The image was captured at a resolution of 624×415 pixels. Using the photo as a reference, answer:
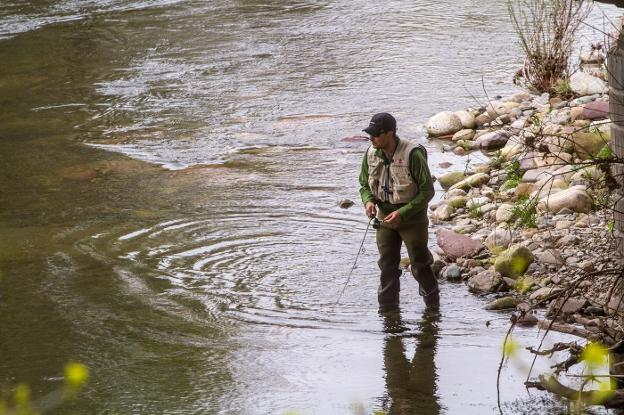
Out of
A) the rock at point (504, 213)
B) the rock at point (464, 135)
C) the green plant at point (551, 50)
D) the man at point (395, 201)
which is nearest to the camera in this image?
the man at point (395, 201)

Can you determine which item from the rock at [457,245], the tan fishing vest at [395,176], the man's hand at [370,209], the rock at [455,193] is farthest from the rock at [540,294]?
the rock at [455,193]

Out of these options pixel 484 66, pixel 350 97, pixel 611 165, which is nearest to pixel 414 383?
pixel 611 165

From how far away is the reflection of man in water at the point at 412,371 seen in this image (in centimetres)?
668

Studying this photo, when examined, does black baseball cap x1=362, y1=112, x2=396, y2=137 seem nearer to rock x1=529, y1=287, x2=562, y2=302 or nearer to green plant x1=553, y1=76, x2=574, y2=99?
rock x1=529, y1=287, x2=562, y2=302

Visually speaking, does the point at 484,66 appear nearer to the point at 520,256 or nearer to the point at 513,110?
the point at 513,110

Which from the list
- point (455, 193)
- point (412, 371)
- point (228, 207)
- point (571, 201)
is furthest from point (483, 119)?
point (412, 371)

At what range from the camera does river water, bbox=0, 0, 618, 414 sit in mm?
7262

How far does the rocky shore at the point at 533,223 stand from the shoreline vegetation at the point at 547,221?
0.01 metres

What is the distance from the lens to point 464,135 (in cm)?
1299

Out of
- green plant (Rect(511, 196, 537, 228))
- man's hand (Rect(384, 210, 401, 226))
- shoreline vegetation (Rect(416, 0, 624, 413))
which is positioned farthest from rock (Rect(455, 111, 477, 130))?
man's hand (Rect(384, 210, 401, 226))

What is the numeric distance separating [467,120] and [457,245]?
4304 mm

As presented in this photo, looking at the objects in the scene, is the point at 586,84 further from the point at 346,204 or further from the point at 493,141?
the point at 346,204

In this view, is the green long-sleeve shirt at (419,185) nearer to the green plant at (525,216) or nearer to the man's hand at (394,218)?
the man's hand at (394,218)

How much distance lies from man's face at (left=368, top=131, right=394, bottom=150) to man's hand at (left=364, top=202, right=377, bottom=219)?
0.45 meters
